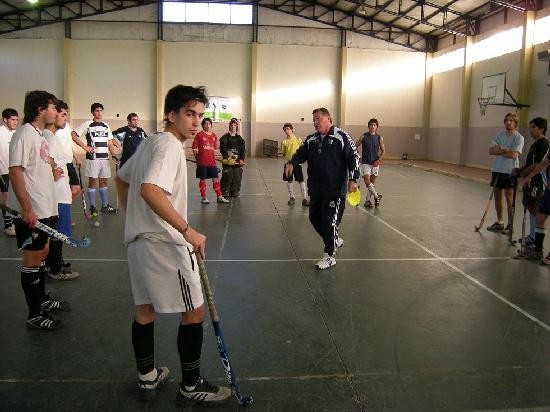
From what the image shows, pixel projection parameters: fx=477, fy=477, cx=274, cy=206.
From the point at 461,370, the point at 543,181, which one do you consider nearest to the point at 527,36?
the point at 543,181

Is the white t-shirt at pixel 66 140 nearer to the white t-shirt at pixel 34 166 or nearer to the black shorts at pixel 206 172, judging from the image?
the white t-shirt at pixel 34 166

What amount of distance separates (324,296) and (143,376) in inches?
94.4

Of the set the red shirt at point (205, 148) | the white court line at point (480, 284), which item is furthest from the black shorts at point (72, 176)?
the white court line at point (480, 284)

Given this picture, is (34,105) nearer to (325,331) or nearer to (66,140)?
(325,331)

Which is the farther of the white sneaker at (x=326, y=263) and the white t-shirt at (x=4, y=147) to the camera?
the white t-shirt at (x=4, y=147)

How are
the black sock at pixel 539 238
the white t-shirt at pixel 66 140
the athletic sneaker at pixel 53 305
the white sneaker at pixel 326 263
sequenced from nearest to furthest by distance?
the athletic sneaker at pixel 53 305
the white sneaker at pixel 326 263
the black sock at pixel 539 238
the white t-shirt at pixel 66 140

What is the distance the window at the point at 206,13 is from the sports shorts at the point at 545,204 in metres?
24.1

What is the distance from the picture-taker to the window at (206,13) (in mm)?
26906

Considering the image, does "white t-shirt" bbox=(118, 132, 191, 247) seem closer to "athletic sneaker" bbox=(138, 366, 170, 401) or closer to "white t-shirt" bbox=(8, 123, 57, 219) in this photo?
"athletic sneaker" bbox=(138, 366, 170, 401)

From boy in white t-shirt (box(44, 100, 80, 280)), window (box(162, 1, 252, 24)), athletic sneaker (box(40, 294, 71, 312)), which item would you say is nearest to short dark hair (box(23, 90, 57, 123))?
boy in white t-shirt (box(44, 100, 80, 280))

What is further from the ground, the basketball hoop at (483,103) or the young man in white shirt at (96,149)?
the basketball hoop at (483,103)

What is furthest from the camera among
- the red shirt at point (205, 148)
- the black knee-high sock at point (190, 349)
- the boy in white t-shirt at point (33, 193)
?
the red shirt at point (205, 148)

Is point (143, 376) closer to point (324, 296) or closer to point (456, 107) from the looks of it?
point (324, 296)

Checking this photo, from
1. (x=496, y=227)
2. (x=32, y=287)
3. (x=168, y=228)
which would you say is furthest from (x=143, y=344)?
(x=496, y=227)
